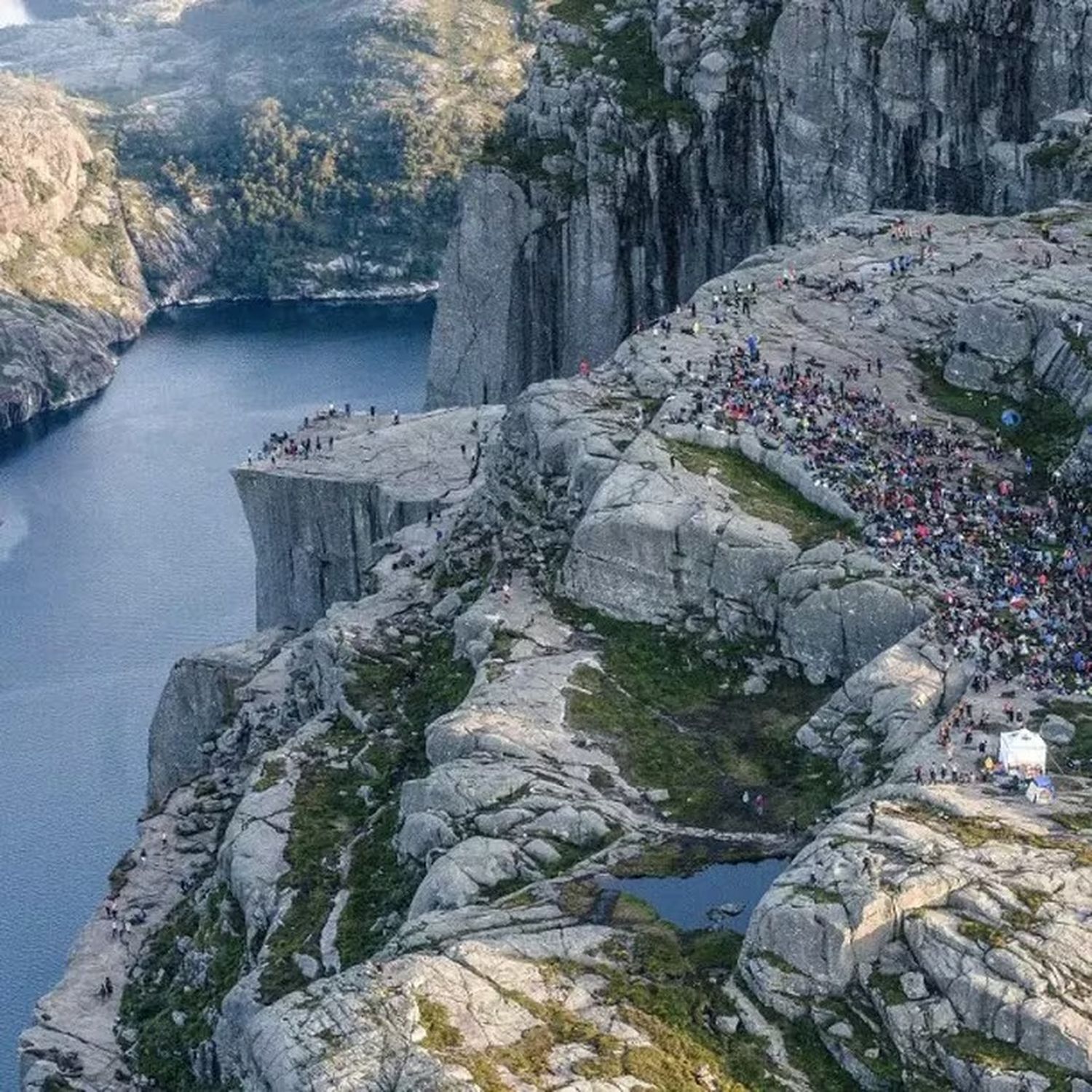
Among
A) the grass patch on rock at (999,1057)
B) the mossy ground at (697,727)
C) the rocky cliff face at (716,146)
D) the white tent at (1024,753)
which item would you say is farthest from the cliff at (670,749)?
the rocky cliff face at (716,146)

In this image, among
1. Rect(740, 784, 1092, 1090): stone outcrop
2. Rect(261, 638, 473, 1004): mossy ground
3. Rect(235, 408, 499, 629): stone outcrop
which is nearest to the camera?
Rect(740, 784, 1092, 1090): stone outcrop

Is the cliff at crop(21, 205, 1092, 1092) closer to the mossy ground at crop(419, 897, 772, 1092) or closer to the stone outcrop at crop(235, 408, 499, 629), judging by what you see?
the mossy ground at crop(419, 897, 772, 1092)

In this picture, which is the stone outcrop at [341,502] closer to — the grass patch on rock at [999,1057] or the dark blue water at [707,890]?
the dark blue water at [707,890]

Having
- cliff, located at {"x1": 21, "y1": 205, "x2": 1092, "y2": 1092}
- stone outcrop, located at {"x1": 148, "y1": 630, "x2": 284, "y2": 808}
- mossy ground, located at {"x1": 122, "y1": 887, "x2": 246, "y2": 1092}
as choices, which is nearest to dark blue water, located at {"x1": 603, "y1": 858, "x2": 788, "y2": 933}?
cliff, located at {"x1": 21, "y1": 205, "x2": 1092, "y2": 1092}

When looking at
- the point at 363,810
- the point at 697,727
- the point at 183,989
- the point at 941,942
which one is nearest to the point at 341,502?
the point at 363,810

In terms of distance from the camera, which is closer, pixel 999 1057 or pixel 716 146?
pixel 999 1057

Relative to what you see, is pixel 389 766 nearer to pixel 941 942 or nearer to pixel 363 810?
pixel 363 810
